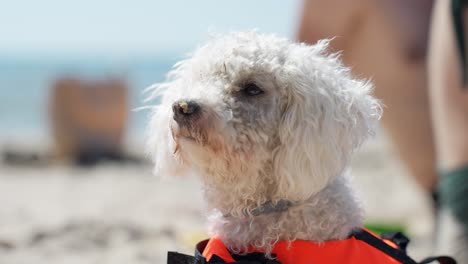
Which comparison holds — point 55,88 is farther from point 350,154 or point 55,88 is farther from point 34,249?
point 350,154

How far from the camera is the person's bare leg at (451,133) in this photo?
3467 millimetres

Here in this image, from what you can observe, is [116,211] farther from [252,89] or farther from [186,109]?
[186,109]

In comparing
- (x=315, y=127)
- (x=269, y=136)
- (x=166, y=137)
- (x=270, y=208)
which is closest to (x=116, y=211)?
(x=166, y=137)

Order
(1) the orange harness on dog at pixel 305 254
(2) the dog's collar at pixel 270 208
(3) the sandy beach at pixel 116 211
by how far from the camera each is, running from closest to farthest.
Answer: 1. (1) the orange harness on dog at pixel 305 254
2. (2) the dog's collar at pixel 270 208
3. (3) the sandy beach at pixel 116 211

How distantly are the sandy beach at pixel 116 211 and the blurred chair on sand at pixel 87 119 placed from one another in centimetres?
34

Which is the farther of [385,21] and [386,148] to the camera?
[386,148]

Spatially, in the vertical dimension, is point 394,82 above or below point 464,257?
above

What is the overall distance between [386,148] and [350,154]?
9.06 metres

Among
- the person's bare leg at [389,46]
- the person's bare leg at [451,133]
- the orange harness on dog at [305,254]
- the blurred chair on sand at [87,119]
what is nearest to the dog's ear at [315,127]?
the orange harness on dog at [305,254]

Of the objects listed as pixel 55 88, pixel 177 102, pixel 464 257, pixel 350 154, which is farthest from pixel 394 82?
pixel 55 88

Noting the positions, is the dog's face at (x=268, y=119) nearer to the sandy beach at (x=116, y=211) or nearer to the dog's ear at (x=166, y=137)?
the dog's ear at (x=166, y=137)

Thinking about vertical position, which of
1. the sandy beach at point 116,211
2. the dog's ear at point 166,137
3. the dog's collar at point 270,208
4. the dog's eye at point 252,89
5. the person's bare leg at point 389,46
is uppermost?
the person's bare leg at point 389,46

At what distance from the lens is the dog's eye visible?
2469 mm

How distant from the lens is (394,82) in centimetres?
450
